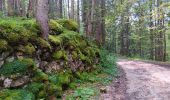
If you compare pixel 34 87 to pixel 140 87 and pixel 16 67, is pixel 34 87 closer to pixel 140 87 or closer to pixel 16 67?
pixel 16 67

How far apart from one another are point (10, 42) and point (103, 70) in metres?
7.03

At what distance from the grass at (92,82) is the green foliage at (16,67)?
6.00 feet

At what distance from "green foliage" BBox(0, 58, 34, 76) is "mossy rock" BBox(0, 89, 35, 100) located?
65 centimetres

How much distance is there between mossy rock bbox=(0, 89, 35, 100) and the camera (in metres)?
8.12

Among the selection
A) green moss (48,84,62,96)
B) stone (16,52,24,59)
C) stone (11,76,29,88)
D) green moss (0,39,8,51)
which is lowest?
green moss (48,84,62,96)

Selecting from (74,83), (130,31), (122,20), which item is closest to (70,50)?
(74,83)

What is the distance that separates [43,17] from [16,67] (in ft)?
9.91

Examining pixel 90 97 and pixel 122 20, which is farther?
pixel 122 20

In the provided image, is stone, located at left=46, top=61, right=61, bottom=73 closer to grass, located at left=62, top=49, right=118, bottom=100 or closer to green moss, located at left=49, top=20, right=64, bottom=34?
grass, located at left=62, top=49, right=118, bottom=100

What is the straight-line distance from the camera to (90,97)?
10.1 meters

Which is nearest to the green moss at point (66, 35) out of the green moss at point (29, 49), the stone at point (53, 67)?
the stone at point (53, 67)

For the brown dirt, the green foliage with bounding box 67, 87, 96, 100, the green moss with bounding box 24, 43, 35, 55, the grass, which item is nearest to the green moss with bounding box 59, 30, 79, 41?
the grass

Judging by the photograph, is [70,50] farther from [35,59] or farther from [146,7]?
[146,7]

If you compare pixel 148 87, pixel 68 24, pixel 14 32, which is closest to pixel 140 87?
pixel 148 87
